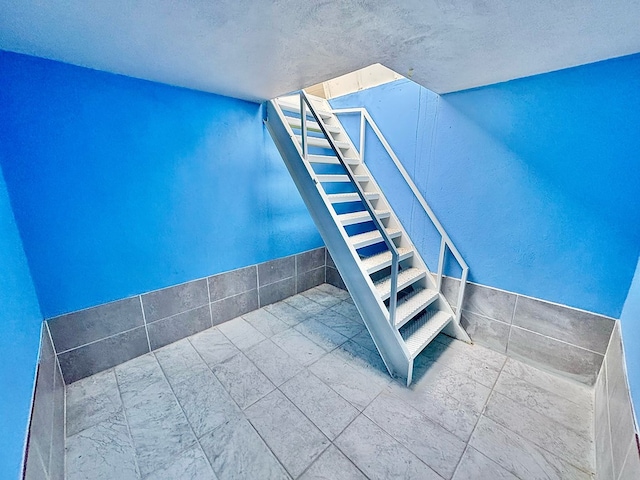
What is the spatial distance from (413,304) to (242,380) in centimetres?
137

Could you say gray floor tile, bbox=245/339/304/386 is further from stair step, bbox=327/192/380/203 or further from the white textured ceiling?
the white textured ceiling

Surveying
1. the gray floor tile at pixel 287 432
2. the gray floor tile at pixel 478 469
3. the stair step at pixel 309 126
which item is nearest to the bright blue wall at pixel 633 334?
the gray floor tile at pixel 478 469

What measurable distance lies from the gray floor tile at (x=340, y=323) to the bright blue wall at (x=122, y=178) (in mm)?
966

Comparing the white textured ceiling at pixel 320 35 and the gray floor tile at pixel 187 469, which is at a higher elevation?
the white textured ceiling at pixel 320 35

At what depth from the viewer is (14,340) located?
36.5 inches

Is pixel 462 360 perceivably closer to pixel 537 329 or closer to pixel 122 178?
pixel 537 329

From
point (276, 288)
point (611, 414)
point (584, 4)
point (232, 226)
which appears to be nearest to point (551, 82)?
point (584, 4)

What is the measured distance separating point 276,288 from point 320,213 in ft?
3.74

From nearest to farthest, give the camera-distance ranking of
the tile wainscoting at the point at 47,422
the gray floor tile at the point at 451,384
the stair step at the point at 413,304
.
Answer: the tile wainscoting at the point at 47,422
the gray floor tile at the point at 451,384
the stair step at the point at 413,304

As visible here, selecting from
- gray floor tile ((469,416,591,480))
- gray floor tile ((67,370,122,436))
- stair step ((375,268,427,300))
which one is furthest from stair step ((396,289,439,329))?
gray floor tile ((67,370,122,436))

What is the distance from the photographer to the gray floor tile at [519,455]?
1.16m

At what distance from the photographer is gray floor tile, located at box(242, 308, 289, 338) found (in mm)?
2281

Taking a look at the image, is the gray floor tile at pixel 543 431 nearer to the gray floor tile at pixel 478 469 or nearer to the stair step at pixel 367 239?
the gray floor tile at pixel 478 469

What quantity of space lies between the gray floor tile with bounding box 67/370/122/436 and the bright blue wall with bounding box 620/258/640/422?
2525mm
